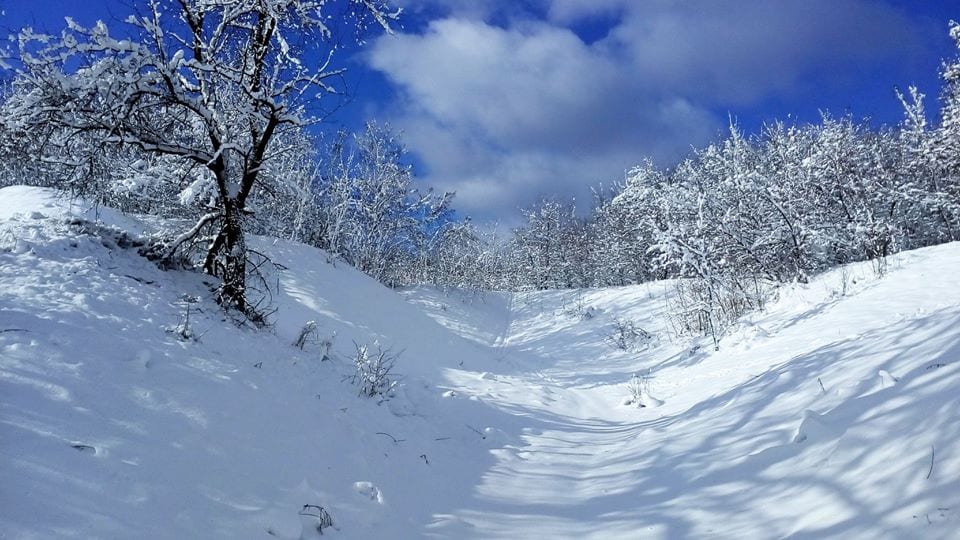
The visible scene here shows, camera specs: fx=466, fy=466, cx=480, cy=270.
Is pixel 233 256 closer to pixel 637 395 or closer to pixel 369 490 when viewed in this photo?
pixel 369 490

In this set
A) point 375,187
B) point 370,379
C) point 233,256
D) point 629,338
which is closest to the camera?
point 233,256

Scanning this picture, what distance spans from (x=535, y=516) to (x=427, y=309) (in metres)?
17.6

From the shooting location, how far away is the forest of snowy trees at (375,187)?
495 centimetres

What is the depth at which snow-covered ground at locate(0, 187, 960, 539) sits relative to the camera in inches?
95.1

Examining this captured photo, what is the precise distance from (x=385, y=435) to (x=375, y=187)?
18582mm

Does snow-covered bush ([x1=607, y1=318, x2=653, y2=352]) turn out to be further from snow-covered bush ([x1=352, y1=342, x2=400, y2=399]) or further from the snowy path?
snow-covered bush ([x1=352, y1=342, x2=400, y2=399])

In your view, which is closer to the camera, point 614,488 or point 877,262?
point 614,488

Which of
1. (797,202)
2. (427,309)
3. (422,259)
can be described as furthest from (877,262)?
(422,259)

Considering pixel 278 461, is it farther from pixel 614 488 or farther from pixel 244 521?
pixel 614 488

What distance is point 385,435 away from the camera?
488cm

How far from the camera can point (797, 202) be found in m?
18.2

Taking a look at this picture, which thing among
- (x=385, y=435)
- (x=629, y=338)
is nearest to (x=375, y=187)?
(x=629, y=338)

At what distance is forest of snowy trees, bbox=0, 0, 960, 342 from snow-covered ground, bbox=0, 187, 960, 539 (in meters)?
1.10

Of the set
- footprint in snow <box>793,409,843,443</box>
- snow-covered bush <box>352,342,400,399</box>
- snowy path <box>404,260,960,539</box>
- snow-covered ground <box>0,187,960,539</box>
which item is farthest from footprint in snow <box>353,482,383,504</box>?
footprint in snow <box>793,409,843,443</box>
